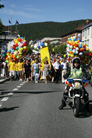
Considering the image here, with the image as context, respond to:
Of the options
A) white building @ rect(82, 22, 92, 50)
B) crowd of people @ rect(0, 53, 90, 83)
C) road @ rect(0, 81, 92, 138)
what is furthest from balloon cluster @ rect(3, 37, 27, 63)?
white building @ rect(82, 22, 92, 50)

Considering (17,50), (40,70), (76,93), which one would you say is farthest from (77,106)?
(17,50)

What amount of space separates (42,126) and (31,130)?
0.42 meters

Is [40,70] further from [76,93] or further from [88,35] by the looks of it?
[88,35]

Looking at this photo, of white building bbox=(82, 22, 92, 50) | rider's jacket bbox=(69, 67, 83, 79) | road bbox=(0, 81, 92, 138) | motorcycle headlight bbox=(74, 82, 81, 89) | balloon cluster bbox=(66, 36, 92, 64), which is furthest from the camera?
white building bbox=(82, 22, 92, 50)

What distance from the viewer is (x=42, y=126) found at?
623cm

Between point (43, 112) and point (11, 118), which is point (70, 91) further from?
point (11, 118)

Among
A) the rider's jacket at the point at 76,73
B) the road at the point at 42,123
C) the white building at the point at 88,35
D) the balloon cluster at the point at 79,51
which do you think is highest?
the white building at the point at 88,35

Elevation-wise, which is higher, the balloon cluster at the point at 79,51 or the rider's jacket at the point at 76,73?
the balloon cluster at the point at 79,51

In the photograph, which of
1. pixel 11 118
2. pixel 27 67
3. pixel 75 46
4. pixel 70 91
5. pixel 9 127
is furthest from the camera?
pixel 75 46

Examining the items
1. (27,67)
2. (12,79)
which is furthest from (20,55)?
(27,67)

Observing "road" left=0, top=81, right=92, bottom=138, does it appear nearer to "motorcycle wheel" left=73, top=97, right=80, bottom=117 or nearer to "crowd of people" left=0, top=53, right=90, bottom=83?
"motorcycle wheel" left=73, top=97, right=80, bottom=117

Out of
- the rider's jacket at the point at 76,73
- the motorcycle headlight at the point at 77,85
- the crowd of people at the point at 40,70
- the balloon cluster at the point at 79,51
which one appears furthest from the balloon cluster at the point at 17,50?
the motorcycle headlight at the point at 77,85

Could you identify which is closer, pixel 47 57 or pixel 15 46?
pixel 47 57

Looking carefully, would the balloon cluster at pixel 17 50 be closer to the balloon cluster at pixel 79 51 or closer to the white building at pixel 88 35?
the balloon cluster at pixel 79 51
